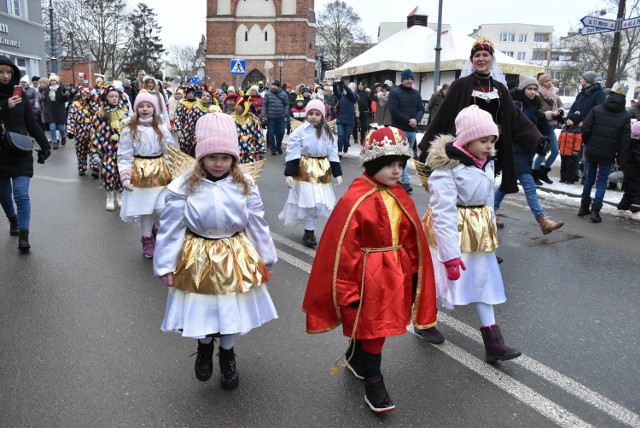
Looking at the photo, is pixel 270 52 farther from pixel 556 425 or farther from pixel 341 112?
pixel 556 425

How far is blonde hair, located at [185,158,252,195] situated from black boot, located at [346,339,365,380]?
114 cm

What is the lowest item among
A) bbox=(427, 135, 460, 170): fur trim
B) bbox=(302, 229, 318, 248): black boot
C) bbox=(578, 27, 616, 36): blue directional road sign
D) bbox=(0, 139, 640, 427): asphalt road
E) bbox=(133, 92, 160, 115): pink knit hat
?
bbox=(0, 139, 640, 427): asphalt road

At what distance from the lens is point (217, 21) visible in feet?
191

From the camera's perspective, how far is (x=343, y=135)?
15.6 m

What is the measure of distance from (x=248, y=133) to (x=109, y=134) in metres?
2.04

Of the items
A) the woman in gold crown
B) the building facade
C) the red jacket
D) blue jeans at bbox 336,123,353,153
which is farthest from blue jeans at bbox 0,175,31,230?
the building facade

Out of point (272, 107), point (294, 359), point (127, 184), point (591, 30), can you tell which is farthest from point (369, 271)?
point (272, 107)

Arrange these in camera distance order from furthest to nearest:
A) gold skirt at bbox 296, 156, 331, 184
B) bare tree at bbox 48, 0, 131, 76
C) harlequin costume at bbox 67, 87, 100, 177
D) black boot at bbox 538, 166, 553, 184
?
bare tree at bbox 48, 0, 131, 76, black boot at bbox 538, 166, 553, 184, harlequin costume at bbox 67, 87, 100, 177, gold skirt at bbox 296, 156, 331, 184

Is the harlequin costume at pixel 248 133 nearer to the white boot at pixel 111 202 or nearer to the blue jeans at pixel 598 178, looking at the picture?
the white boot at pixel 111 202

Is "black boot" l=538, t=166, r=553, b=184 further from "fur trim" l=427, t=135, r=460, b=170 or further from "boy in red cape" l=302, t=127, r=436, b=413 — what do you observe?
"boy in red cape" l=302, t=127, r=436, b=413

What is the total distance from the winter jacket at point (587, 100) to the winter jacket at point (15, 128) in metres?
9.17

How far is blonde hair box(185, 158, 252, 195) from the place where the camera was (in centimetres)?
330

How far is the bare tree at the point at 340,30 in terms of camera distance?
7662 centimetres

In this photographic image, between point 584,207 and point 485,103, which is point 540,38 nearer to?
point 584,207
